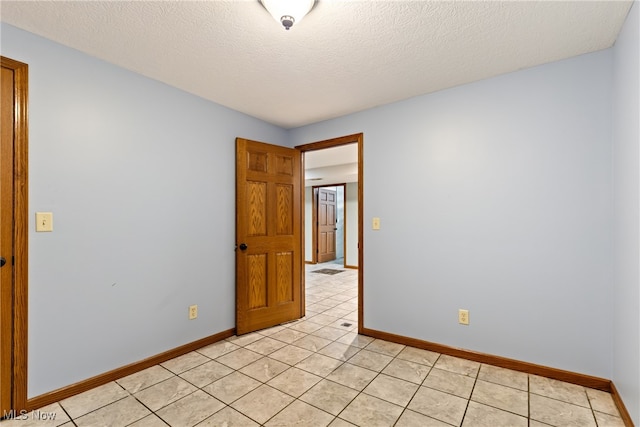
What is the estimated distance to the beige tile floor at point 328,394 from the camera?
1.77 m

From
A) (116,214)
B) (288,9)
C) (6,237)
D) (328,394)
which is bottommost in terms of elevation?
(328,394)

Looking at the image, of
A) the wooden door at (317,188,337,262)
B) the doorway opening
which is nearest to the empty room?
the doorway opening

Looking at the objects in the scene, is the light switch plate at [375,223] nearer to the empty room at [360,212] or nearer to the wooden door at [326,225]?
the empty room at [360,212]

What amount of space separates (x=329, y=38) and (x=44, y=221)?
6.96ft

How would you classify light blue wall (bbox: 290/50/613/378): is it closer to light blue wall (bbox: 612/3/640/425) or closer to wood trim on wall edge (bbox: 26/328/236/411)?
light blue wall (bbox: 612/3/640/425)

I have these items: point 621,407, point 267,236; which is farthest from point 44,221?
point 621,407

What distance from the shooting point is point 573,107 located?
7.05 feet

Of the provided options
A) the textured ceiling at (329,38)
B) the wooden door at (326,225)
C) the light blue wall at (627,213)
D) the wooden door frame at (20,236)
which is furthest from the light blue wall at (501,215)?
the wooden door at (326,225)

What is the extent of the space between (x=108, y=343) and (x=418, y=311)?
2.51 meters

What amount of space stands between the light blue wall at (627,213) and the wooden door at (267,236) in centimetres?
274

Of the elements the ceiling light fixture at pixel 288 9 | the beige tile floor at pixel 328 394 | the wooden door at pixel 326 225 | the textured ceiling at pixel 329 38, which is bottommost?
the beige tile floor at pixel 328 394

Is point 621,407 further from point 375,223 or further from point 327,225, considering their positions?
point 327,225

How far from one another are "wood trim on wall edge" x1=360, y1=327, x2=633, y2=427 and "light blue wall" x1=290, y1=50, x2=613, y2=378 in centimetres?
4

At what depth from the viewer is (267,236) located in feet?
10.9
